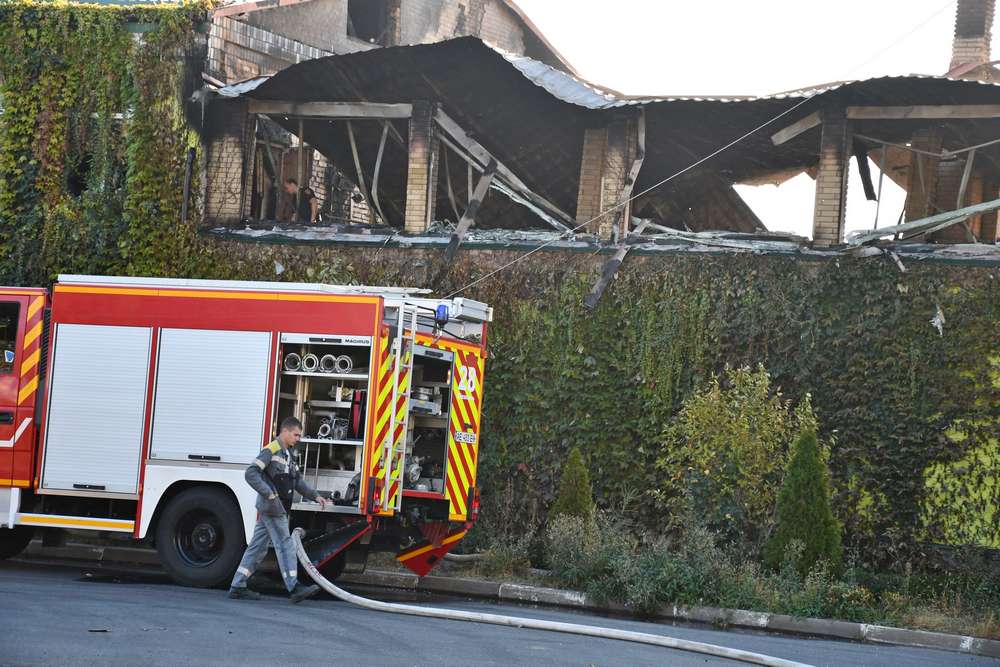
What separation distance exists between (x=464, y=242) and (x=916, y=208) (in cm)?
681

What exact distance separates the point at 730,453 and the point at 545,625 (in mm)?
6358

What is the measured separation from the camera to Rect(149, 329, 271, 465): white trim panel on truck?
12.5 m

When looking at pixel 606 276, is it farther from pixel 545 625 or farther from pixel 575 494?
pixel 545 625

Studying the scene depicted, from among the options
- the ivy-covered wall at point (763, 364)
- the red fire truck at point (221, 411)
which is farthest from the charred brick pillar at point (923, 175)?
the red fire truck at point (221, 411)

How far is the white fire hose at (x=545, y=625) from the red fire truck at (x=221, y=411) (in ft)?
1.64

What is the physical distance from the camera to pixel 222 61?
21.0m

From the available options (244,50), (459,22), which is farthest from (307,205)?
(459,22)

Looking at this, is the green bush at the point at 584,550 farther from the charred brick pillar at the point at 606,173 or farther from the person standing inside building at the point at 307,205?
the person standing inside building at the point at 307,205

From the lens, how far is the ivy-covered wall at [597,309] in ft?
51.8

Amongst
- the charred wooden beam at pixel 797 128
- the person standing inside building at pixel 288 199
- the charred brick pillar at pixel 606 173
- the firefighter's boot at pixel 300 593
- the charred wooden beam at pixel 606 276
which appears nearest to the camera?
the firefighter's boot at pixel 300 593

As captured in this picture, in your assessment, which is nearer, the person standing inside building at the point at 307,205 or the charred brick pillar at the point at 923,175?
the charred brick pillar at the point at 923,175

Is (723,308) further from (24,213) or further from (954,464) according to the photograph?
(24,213)

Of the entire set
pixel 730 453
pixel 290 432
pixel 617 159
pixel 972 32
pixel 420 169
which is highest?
pixel 972 32

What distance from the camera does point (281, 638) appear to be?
952cm
